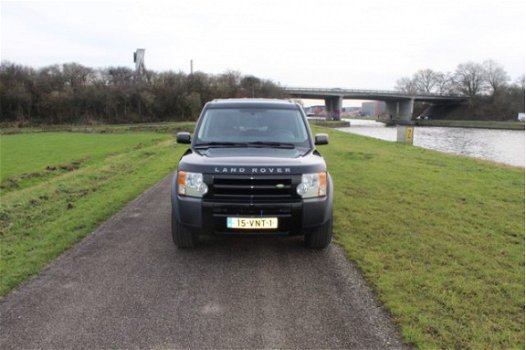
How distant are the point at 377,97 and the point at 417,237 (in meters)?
92.9

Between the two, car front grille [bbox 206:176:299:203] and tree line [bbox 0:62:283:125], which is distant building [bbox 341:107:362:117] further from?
car front grille [bbox 206:176:299:203]

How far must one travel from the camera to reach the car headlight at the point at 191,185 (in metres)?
4.65

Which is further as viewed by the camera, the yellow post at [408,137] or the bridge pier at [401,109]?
the bridge pier at [401,109]

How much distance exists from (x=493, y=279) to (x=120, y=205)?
23.0 ft

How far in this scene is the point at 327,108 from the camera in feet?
339

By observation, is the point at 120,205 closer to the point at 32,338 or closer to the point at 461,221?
the point at 32,338

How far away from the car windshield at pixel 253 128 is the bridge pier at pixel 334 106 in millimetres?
90615

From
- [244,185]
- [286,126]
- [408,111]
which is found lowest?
[244,185]

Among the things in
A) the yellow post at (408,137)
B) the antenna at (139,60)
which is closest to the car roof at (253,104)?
the yellow post at (408,137)

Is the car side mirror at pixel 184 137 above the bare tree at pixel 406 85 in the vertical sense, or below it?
below

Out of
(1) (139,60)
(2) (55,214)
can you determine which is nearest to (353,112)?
(1) (139,60)

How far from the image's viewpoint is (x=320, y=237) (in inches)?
202

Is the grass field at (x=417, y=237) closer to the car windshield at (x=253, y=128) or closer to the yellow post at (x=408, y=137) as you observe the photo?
the car windshield at (x=253, y=128)

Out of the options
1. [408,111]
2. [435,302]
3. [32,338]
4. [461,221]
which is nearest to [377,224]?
[461,221]
